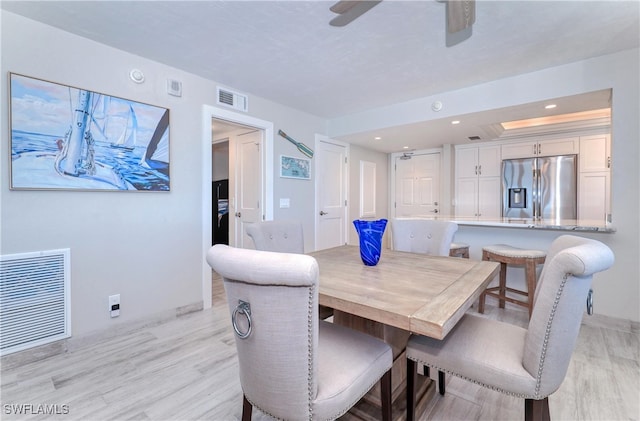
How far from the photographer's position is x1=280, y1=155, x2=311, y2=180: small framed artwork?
3.66 metres

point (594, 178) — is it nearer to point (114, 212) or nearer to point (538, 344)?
point (538, 344)

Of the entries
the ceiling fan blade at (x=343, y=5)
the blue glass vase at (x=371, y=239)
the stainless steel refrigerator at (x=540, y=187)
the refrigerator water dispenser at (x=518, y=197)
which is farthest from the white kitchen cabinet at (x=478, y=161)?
the ceiling fan blade at (x=343, y=5)

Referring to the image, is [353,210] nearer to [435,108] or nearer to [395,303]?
[435,108]

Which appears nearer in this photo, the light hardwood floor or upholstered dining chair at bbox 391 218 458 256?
the light hardwood floor

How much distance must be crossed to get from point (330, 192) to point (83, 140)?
9.85 feet

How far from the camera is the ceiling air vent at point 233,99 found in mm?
3002

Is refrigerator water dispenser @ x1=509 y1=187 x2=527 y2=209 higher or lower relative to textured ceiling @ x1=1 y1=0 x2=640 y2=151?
lower

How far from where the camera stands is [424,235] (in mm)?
2193

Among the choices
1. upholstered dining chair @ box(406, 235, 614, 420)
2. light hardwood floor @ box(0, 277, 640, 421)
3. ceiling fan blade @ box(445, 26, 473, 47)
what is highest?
ceiling fan blade @ box(445, 26, 473, 47)

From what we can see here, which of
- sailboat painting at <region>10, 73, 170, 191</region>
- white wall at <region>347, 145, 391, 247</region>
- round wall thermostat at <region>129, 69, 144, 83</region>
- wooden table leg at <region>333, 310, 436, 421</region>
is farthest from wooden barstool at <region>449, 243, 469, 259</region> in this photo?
round wall thermostat at <region>129, 69, 144, 83</region>

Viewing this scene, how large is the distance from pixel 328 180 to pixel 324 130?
2.46 ft

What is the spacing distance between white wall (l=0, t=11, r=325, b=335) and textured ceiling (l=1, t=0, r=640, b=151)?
0.53ft

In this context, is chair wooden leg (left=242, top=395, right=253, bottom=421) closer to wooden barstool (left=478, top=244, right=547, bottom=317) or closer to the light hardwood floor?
the light hardwood floor

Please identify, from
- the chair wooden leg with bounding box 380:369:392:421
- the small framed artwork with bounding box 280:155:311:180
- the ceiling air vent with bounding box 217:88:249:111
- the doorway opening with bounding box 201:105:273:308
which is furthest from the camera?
the small framed artwork with bounding box 280:155:311:180
